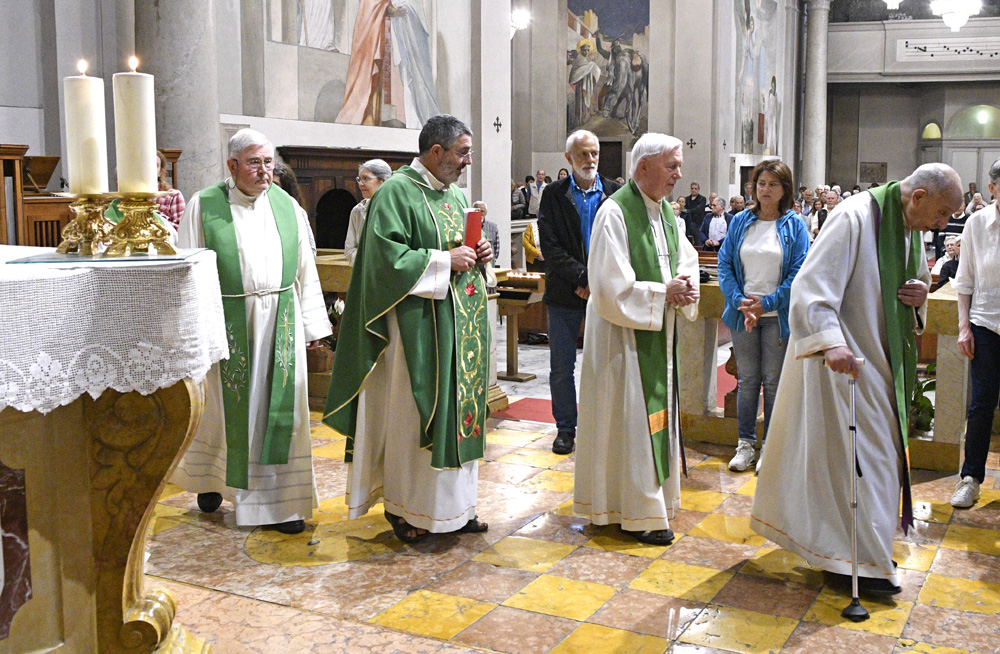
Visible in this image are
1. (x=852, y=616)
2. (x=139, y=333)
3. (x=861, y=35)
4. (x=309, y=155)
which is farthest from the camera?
(x=861, y=35)

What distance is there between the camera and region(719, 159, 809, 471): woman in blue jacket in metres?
5.22

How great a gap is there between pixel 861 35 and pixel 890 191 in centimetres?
2641

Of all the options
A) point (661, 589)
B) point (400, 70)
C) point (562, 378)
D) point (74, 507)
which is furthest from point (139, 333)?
point (400, 70)

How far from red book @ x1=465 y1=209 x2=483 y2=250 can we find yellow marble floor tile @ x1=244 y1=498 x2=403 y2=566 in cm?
133

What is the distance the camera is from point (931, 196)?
3533 millimetres

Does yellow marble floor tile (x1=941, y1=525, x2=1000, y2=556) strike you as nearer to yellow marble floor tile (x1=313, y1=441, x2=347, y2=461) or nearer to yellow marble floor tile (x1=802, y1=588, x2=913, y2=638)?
yellow marble floor tile (x1=802, y1=588, x2=913, y2=638)

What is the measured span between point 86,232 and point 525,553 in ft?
7.82

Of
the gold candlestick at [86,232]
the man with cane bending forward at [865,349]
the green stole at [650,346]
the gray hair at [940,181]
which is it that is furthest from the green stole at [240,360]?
the gray hair at [940,181]

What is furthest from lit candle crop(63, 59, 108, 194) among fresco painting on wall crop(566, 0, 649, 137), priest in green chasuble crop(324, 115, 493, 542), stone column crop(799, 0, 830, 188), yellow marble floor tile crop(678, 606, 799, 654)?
stone column crop(799, 0, 830, 188)

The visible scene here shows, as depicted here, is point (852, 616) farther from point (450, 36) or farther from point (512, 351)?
→ point (450, 36)

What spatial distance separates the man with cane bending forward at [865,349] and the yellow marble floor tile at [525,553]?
3.36ft

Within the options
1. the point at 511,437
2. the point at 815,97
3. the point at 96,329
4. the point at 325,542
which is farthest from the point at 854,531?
the point at 815,97

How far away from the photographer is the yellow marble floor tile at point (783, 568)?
3.90 meters

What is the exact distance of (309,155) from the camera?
30.8 ft
